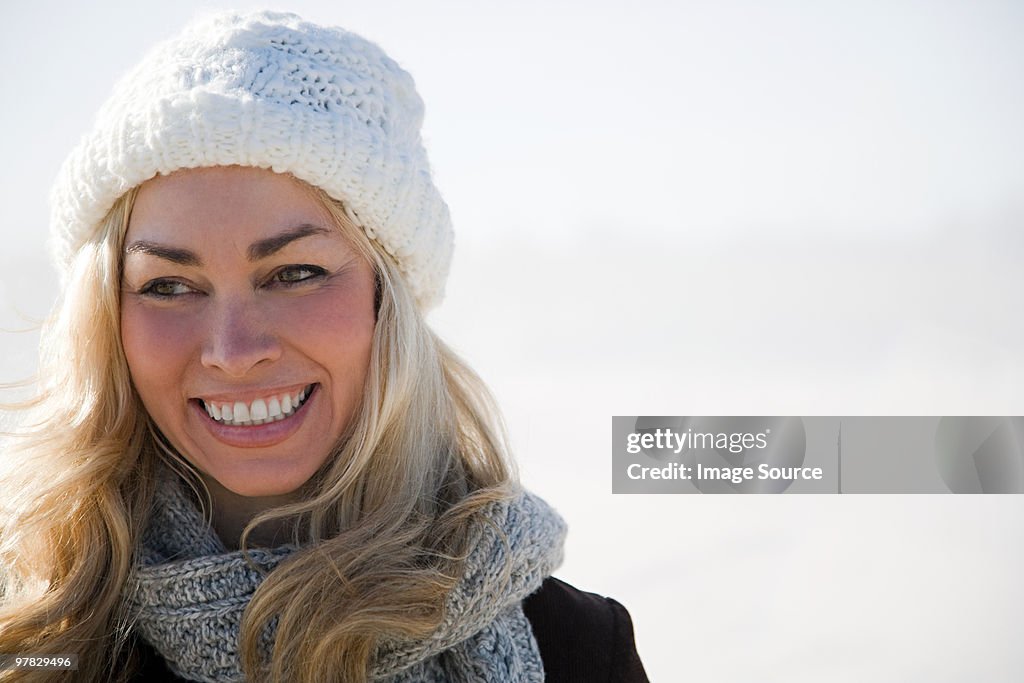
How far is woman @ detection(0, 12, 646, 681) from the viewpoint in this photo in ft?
Answer: 5.13

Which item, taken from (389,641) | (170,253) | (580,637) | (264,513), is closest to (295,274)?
(170,253)

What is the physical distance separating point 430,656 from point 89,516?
614 mm

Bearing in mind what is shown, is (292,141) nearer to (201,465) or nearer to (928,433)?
(201,465)

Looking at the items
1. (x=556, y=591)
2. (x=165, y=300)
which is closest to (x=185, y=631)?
(x=165, y=300)

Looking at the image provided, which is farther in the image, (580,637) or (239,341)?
(580,637)

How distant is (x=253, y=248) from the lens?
5.06ft

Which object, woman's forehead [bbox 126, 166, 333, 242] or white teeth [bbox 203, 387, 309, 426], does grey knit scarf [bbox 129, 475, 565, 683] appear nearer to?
white teeth [bbox 203, 387, 309, 426]

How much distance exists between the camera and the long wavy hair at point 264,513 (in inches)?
62.4

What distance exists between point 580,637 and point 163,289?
91cm

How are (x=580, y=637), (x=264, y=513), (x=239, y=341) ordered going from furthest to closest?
(x=580, y=637)
(x=264, y=513)
(x=239, y=341)

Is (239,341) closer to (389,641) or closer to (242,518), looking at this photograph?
(242,518)

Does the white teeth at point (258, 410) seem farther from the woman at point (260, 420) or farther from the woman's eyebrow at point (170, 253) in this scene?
the woman's eyebrow at point (170, 253)

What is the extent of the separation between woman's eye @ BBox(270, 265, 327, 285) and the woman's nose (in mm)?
67

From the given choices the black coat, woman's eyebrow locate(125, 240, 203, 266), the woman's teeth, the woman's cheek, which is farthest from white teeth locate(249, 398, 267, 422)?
the black coat
